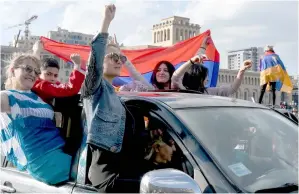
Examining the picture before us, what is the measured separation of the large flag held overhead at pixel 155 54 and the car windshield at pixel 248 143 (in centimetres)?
534

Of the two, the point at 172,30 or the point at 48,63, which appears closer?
the point at 48,63

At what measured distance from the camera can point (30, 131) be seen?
3.57m

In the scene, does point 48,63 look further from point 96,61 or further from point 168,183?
point 168,183

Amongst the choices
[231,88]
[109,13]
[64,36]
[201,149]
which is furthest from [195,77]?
[64,36]

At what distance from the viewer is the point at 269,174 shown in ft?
9.40

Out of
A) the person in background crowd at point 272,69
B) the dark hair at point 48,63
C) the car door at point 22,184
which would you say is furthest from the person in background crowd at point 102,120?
the person in background crowd at point 272,69

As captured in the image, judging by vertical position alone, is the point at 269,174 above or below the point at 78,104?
below

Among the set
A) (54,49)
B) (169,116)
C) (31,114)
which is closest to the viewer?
(169,116)

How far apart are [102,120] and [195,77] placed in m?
2.34

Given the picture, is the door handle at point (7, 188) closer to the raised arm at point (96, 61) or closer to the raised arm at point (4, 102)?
the raised arm at point (4, 102)

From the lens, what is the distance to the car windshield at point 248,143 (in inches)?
109

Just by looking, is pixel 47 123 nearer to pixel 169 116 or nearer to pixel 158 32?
pixel 169 116

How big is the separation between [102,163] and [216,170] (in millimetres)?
827

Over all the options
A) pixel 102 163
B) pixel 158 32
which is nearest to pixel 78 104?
pixel 102 163
